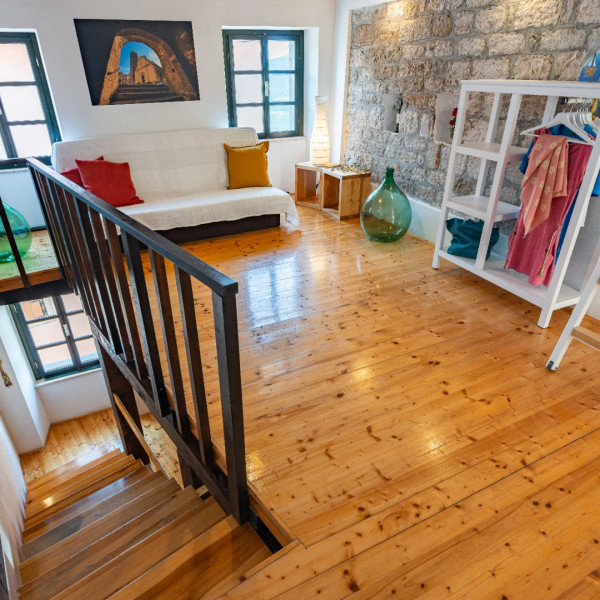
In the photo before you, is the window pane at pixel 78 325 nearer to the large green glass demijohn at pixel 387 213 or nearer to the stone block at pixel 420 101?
the large green glass demijohn at pixel 387 213

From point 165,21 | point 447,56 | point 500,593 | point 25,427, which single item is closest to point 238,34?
point 165,21

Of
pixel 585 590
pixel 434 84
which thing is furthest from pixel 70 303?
pixel 585 590

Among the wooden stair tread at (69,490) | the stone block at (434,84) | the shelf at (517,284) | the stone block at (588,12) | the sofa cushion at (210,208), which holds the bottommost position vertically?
the wooden stair tread at (69,490)

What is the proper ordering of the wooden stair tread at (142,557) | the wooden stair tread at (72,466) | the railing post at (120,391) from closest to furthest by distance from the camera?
1. the wooden stair tread at (142,557)
2. the railing post at (120,391)
3. the wooden stair tread at (72,466)

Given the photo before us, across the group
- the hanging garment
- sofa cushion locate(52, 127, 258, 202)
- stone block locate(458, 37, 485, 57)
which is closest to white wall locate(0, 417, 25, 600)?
sofa cushion locate(52, 127, 258, 202)

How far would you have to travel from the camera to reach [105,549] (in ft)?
6.74

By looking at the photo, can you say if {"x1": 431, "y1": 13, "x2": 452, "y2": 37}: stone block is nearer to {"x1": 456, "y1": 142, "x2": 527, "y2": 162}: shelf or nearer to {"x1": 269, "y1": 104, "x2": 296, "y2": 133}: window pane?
{"x1": 456, "y1": 142, "x2": 527, "y2": 162}: shelf

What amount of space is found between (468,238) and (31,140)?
3.89m

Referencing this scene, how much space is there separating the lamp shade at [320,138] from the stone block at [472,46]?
1665 millimetres

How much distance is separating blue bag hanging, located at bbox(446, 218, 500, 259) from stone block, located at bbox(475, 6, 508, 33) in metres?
1.29

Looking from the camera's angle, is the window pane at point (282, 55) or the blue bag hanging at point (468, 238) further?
the window pane at point (282, 55)

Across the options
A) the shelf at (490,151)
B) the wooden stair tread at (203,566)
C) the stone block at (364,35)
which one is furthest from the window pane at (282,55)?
the wooden stair tread at (203,566)

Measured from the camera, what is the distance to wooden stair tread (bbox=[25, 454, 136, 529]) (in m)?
3.46

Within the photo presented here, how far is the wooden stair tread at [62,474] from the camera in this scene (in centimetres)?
399
